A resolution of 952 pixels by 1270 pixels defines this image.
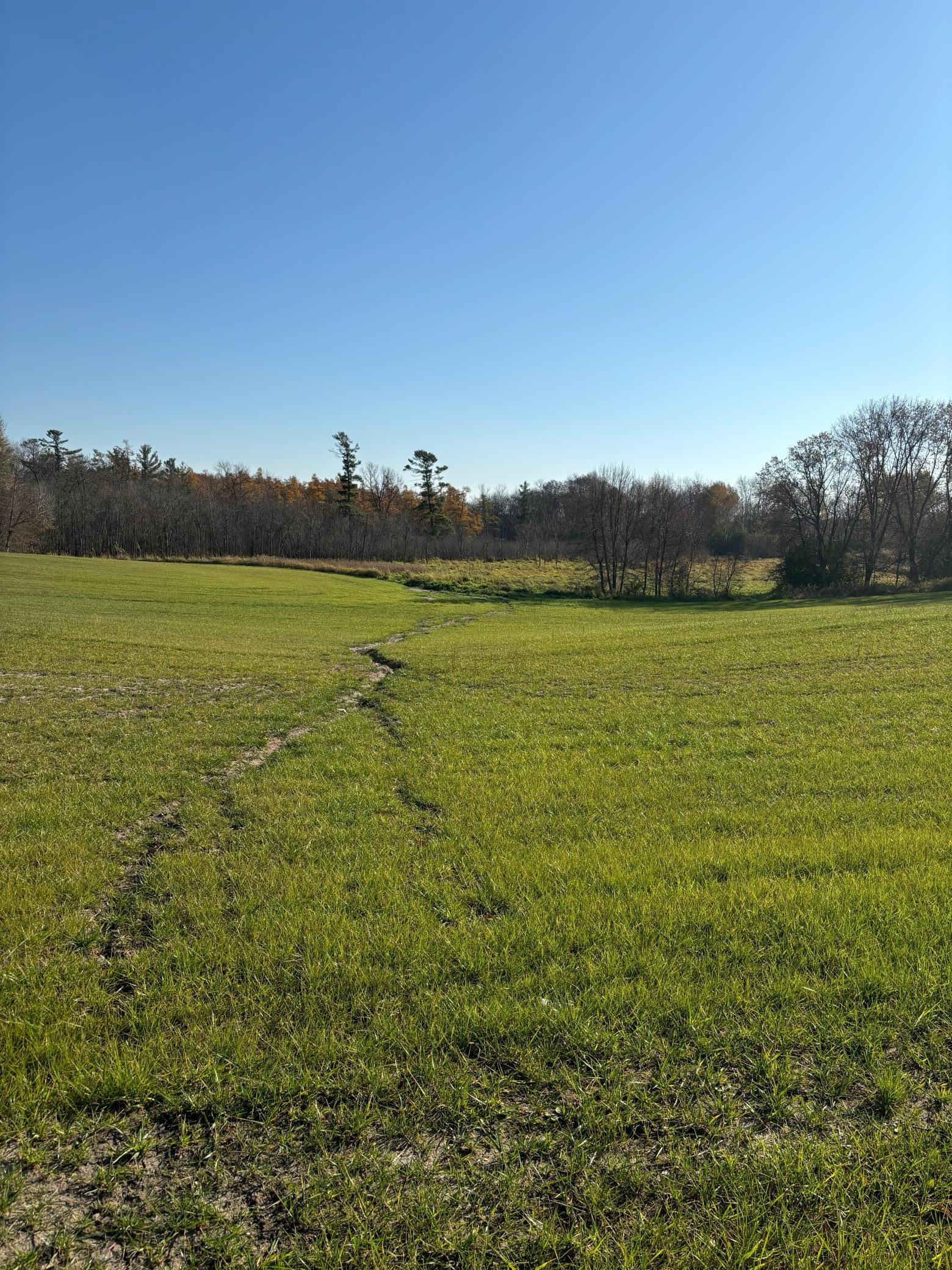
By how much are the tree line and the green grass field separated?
55771 mm

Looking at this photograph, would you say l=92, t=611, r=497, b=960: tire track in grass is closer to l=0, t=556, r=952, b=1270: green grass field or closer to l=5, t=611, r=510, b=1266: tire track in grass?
l=0, t=556, r=952, b=1270: green grass field

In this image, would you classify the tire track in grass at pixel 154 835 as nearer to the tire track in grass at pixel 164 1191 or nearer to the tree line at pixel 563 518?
the tire track in grass at pixel 164 1191

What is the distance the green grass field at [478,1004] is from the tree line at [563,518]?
55.8m

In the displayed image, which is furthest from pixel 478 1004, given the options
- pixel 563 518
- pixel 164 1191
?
pixel 563 518

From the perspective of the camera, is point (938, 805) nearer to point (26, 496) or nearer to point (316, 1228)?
point (316, 1228)

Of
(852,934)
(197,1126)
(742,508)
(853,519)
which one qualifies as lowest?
(197,1126)

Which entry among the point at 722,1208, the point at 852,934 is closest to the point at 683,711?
the point at 852,934

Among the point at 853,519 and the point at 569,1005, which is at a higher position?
the point at 853,519

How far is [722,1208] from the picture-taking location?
8.41 ft

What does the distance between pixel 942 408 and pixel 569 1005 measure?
224 ft

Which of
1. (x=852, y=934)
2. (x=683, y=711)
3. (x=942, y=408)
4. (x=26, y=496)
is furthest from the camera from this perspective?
(x=26, y=496)

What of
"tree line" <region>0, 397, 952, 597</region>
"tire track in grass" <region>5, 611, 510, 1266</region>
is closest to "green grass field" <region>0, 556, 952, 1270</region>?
"tire track in grass" <region>5, 611, 510, 1266</region>

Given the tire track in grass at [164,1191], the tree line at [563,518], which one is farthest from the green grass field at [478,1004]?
the tree line at [563,518]

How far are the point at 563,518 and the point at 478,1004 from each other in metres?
84.7
